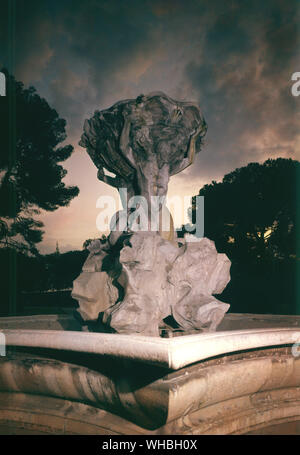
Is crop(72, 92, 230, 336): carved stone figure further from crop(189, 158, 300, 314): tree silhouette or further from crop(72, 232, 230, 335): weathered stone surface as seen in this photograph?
crop(189, 158, 300, 314): tree silhouette

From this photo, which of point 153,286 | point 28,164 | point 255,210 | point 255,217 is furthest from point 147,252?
point 255,210

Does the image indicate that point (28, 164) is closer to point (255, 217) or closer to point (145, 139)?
point (145, 139)

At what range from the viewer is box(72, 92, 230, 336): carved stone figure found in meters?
3.72

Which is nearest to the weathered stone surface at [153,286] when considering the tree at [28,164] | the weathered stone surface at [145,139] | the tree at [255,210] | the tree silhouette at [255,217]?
the weathered stone surface at [145,139]

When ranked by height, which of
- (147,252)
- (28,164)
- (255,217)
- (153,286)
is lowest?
(153,286)

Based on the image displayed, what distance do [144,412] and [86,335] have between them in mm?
660

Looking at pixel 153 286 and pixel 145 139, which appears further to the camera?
pixel 145 139

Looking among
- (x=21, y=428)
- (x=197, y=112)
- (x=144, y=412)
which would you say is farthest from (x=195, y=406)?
→ (x=197, y=112)

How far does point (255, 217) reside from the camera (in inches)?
882

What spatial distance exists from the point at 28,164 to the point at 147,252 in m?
12.6

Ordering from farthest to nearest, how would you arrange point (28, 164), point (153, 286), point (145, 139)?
point (28, 164) → point (145, 139) → point (153, 286)

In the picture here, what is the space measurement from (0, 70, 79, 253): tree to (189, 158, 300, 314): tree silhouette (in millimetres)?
10737

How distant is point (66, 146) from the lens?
15344 mm

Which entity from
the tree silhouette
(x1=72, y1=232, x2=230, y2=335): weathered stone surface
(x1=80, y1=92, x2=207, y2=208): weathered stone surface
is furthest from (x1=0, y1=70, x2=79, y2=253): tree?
the tree silhouette
